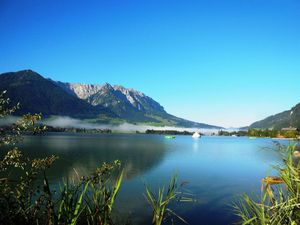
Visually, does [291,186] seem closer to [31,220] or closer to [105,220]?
[105,220]

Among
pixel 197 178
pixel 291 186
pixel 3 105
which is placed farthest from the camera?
pixel 197 178

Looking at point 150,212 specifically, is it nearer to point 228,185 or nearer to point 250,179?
point 228,185

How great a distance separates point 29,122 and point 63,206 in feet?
15.3

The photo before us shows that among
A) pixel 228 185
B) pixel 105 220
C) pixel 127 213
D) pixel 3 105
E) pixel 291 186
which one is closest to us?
pixel 105 220

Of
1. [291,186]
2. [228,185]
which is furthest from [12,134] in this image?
[228,185]

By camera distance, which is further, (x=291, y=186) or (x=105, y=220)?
(x=291, y=186)

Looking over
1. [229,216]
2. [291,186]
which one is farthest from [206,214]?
[291,186]

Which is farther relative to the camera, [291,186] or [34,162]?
[34,162]

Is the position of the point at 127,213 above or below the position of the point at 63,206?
below

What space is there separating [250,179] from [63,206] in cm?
4882

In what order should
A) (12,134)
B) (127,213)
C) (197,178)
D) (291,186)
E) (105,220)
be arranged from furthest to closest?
(197,178), (127,213), (12,134), (291,186), (105,220)

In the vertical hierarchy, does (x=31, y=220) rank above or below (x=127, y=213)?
above

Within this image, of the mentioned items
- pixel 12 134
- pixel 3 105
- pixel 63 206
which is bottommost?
pixel 63 206

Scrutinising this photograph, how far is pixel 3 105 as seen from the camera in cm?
1001
